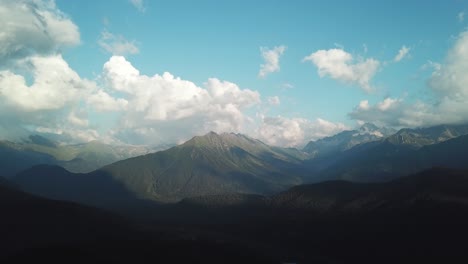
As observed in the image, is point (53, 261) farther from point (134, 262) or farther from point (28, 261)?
point (134, 262)

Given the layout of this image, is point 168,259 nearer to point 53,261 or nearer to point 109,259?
point 109,259

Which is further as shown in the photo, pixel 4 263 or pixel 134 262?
pixel 134 262

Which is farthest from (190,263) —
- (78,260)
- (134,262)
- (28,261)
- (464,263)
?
(464,263)

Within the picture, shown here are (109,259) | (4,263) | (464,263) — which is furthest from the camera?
(464,263)

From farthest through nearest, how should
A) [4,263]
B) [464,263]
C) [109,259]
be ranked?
[464,263]
[109,259]
[4,263]

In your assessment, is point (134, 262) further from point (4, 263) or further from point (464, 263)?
point (464, 263)

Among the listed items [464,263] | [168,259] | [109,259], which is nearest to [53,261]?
[109,259]

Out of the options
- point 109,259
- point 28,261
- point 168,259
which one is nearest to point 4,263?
point 28,261

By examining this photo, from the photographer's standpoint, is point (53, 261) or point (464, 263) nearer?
point (53, 261)
